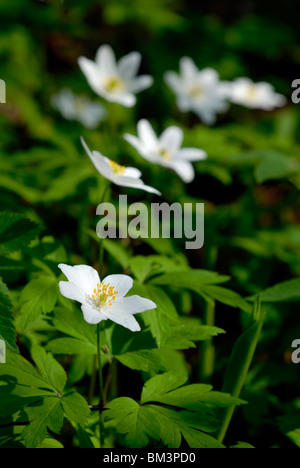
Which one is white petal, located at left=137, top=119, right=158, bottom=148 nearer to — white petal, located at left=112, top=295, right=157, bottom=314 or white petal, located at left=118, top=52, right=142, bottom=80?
white petal, located at left=118, top=52, right=142, bottom=80

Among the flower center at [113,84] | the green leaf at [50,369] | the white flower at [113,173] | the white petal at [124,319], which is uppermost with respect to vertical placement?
→ the flower center at [113,84]

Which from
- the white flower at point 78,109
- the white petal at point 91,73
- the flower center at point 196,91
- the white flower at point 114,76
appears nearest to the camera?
the white petal at point 91,73

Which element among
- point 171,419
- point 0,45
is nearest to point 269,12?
point 0,45

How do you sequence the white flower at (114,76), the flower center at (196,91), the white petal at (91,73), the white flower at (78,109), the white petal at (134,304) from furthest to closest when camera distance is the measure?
the white flower at (78,109) → the flower center at (196,91) → the white flower at (114,76) → the white petal at (91,73) → the white petal at (134,304)

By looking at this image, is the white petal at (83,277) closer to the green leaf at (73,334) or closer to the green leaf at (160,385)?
the green leaf at (73,334)

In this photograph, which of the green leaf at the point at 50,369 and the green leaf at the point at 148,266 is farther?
the green leaf at the point at 148,266

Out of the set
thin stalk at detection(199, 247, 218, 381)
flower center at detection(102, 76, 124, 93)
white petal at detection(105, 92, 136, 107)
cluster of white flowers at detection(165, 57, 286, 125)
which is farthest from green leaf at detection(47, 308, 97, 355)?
cluster of white flowers at detection(165, 57, 286, 125)

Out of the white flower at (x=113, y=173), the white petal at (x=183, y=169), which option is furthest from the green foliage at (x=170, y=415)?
the white petal at (x=183, y=169)

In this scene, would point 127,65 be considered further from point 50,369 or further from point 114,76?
point 50,369
